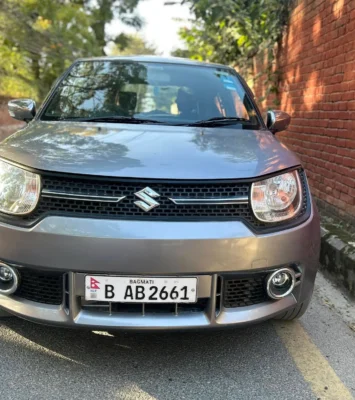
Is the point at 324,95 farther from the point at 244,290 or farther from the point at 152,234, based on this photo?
the point at 152,234

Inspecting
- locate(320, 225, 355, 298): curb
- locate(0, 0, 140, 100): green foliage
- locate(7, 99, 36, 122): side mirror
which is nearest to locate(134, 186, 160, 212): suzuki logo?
locate(7, 99, 36, 122): side mirror

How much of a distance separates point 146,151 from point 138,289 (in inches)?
27.1

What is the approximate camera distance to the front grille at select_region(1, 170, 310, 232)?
2.04 meters

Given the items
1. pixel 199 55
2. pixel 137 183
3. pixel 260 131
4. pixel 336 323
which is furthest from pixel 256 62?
pixel 137 183

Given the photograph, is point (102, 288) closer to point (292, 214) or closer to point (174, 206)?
point (174, 206)

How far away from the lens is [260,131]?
116 inches

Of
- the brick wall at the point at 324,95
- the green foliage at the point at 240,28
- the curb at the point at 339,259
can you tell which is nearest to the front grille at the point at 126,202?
the curb at the point at 339,259

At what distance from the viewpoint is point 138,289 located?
6.57 ft

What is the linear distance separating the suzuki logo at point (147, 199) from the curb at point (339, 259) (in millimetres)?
1890

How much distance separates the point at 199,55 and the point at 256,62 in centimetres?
440

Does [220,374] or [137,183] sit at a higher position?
[137,183]

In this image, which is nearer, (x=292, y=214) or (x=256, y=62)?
(x=292, y=214)

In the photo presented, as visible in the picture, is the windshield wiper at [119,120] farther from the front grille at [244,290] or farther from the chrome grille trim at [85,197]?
the front grille at [244,290]

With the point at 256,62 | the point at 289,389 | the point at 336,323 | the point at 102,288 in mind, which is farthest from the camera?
the point at 256,62
